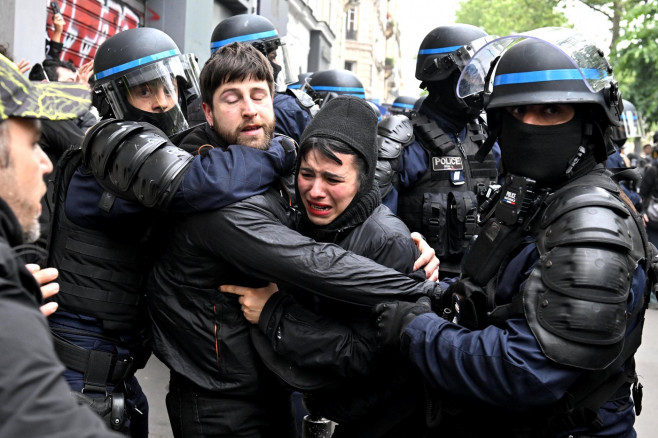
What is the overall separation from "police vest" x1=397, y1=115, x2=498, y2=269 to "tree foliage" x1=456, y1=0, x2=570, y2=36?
81.8 feet

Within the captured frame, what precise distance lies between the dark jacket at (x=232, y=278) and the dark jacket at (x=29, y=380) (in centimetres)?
118

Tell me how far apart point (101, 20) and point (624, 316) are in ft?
25.4

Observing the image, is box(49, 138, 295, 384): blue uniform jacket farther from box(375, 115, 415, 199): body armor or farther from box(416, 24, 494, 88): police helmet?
box(416, 24, 494, 88): police helmet

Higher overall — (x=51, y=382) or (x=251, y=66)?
(x=251, y=66)

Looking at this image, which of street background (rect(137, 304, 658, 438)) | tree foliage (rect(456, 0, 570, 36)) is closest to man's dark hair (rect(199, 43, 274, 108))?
street background (rect(137, 304, 658, 438))

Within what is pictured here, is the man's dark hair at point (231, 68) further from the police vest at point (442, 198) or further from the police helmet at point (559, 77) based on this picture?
the police vest at point (442, 198)

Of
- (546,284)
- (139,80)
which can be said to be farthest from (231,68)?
(546,284)

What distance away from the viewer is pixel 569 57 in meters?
2.20

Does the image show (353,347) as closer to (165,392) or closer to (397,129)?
(397,129)

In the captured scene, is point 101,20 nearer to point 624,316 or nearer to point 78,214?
point 78,214

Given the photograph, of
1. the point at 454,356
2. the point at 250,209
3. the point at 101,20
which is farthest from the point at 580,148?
the point at 101,20

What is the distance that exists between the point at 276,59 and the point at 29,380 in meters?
4.65

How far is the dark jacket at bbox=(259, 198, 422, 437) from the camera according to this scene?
7.93 ft

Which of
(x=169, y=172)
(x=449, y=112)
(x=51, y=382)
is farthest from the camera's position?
(x=449, y=112)
